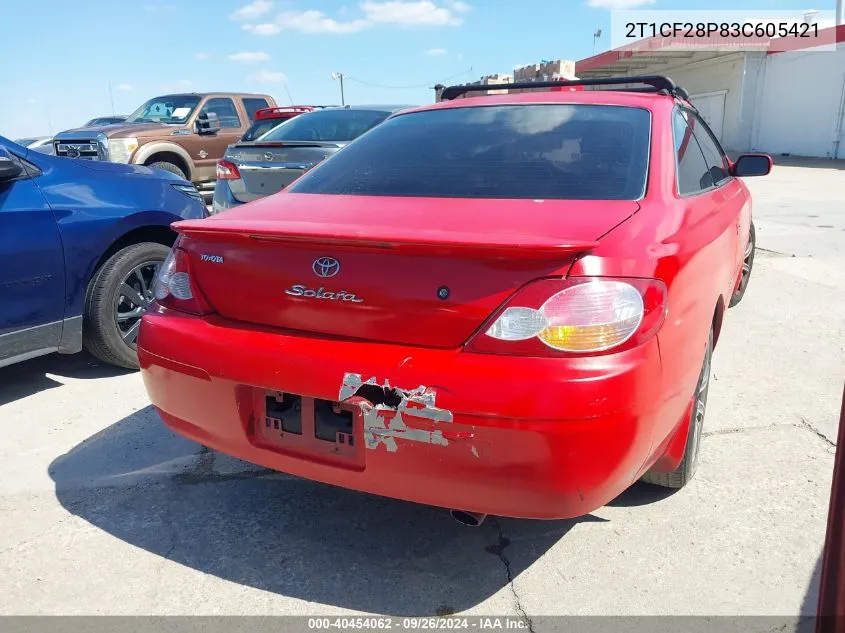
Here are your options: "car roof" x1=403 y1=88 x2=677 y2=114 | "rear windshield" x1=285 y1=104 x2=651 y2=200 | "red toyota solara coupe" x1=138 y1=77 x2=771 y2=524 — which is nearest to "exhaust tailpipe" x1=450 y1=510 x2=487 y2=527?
"red toyota solara coupe" x1=138 y1=77 x2=771 y2=524

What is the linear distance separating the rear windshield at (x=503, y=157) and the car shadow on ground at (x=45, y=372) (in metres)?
2.15

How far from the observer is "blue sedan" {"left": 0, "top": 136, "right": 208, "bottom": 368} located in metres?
3.30

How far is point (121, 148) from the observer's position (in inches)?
388

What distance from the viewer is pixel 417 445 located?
6.00 feet

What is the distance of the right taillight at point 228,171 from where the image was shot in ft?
18.9

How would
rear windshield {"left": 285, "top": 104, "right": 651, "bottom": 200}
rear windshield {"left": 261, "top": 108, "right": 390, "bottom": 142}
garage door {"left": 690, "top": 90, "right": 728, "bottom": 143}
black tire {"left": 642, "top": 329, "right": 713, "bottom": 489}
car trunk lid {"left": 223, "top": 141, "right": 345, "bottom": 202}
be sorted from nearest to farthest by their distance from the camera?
rear windshield {"left": 285, "top": 104, "right": 651, "bottom": 200} → black tire {"left": 642, "top": 329, "right": 713, "bottom": 489} → car trunk lid {"left": 223, "top": 141, "right": 345, "bottom": 202} → rear windshield {"left": 261, "top": 108, "right": 390, "bottom": 142} → garage door {"left": 690, "top": 90, "right": 728, "bottom": 143}

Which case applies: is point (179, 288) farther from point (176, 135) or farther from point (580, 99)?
point (176, 135)

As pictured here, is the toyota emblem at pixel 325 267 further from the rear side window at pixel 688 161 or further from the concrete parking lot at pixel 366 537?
the rear side window at pixel 688 161

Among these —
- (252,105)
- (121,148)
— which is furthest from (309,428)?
(252,105)

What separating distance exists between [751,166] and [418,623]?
3.09 metres

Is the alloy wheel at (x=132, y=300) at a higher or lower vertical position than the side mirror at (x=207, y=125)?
lower

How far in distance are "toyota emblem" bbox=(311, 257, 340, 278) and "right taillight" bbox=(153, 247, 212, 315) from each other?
1.52 ft

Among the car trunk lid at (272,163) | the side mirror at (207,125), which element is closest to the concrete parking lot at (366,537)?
the car trunk lid at (272,163)

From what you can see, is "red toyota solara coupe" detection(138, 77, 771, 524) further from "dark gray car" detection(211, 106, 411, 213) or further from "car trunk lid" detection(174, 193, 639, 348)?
"dark gray car" detection(211, 106, 411, 213)
